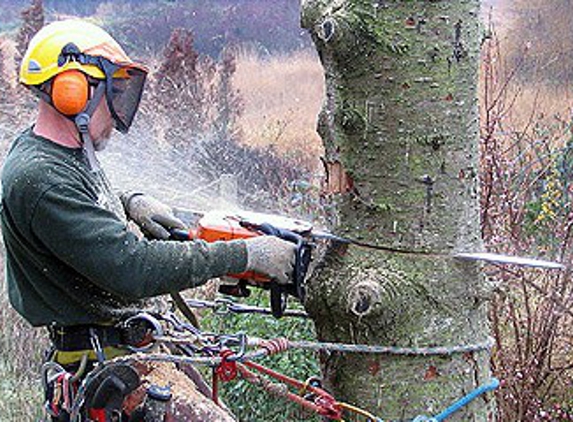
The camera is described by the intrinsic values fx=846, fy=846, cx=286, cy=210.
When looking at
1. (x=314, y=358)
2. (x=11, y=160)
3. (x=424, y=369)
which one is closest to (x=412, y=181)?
(x=424, y=369)

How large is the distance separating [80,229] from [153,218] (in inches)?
24.9

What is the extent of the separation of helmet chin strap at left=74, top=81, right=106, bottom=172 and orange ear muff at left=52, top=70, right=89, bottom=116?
0.12ft

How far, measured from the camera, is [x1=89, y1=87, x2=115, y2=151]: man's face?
2.57m

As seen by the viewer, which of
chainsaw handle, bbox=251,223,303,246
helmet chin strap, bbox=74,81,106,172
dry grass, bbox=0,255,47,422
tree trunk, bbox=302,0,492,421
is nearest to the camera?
tree trunk, bbox=302,0,492,421

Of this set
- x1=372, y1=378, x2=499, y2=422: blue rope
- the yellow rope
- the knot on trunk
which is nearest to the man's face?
the knot on trunk

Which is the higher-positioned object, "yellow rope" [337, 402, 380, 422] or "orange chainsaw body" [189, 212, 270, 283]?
"orange chainsaw body" [189, 212, 270, 283]

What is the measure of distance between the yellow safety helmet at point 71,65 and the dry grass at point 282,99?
7.00 metres

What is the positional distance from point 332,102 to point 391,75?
0.71 ft

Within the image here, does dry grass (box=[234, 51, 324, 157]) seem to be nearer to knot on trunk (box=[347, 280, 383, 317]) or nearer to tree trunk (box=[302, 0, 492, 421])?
tree trunk (box=[302, 0, 492, 421])

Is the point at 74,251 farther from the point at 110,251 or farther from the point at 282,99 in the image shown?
the point at 282,99

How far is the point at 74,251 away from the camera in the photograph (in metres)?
2.32

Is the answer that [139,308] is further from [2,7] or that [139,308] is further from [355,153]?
[2,7]

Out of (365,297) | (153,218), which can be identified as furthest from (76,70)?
(365,297)

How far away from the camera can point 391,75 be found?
2.28 m
